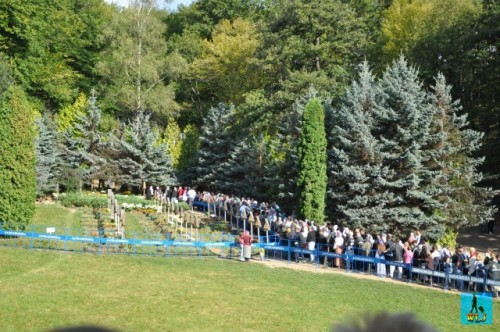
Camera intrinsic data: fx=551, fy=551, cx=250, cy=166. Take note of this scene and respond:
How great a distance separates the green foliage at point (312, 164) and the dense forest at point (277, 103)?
0.21 metres

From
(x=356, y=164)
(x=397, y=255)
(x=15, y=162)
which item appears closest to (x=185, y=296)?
(x=397, y=255)

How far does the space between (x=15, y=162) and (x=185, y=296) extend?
494 inches

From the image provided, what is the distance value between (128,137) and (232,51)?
1503cm

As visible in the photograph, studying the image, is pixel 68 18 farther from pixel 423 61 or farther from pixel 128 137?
pixel 423 61

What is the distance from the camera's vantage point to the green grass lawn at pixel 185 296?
1474cm

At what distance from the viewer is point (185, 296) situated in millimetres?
17266

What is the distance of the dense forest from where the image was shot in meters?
29.0

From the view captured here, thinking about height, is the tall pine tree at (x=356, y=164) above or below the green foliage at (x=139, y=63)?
below

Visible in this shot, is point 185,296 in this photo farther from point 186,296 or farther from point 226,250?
point 226,250

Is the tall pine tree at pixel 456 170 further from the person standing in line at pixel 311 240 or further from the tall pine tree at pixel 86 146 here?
the tall pine tree at pixel 86 146

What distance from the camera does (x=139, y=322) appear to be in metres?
14.5

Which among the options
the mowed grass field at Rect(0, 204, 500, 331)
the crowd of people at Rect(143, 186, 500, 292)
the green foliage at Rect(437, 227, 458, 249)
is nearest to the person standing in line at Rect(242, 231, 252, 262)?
the crowd of people at Rect(143, 186, 500, 292)

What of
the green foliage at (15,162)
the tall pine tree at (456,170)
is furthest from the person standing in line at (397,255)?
the green foliage at (15,162)

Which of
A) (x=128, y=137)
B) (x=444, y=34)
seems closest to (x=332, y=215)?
(x=444, y=34)
